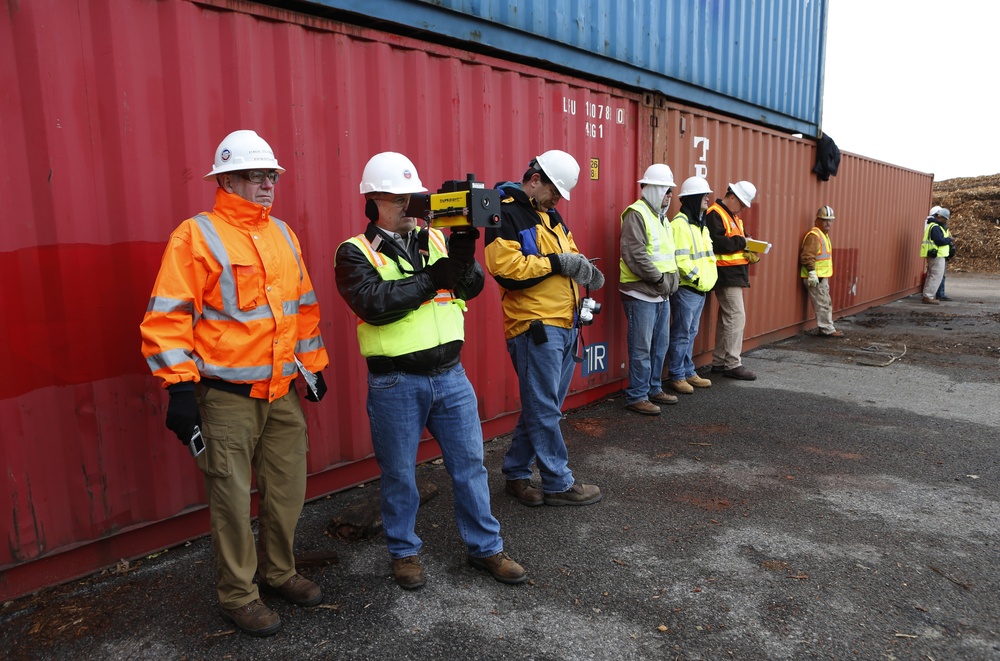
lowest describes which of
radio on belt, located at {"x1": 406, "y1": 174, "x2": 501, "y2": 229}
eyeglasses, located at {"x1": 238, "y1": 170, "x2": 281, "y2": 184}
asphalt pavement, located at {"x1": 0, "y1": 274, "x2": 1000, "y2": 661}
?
asphalt pavement, located at {"x1": 0, "y1": 274, "x2": 1000, "y2": 661}

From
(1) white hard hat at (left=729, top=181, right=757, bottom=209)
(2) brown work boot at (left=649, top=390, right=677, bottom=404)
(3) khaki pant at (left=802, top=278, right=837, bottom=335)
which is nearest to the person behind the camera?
(2) brown work boot at (left=649, top=390, right=677, bottom=404)

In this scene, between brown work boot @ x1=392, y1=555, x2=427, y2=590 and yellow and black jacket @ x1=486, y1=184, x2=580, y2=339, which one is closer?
brown work boot @ x1=392, y1=555, x2=427, y2=590

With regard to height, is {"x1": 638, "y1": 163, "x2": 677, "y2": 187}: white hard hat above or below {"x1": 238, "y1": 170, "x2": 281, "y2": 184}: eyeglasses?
above

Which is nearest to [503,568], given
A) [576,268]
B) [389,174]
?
[576,268]

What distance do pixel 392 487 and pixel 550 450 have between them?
113cm

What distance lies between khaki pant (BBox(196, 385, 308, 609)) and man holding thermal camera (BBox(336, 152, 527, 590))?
0.38 meters

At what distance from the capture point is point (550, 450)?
12.3 ft

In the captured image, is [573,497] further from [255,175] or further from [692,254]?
[692,254]

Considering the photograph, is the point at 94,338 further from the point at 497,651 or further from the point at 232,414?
the point at 497,651

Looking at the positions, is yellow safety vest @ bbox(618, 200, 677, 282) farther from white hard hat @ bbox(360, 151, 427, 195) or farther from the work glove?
white hard hat @ bbox(360, 151, 427, 195)

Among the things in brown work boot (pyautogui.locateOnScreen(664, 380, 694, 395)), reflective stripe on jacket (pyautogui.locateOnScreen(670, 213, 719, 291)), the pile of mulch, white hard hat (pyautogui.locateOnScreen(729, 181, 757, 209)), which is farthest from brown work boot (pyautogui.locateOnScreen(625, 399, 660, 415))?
the pile of mulch

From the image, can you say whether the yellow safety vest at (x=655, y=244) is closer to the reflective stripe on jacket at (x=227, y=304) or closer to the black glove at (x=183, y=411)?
the reflective stripe on jacket at (x=227, y=304)

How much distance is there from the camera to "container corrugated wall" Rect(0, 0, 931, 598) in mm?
2814

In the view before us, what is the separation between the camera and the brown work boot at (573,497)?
3.82 meters
